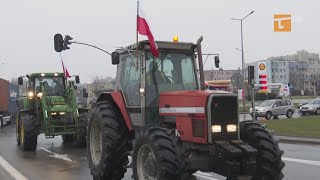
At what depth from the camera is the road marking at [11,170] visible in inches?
418

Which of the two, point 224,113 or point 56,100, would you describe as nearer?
point 224,113

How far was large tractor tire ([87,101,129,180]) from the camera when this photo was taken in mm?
9016

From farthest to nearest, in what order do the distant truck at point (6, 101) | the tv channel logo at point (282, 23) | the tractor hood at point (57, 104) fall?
the distant truck at point (6, 101) < the tv channel logo at point (282, 23) < the tractor hood at point (57, 104)

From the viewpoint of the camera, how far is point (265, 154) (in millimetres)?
7582

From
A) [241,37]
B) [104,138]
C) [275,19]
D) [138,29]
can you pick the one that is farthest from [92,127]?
[241,37]

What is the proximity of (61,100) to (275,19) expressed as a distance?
409 inches

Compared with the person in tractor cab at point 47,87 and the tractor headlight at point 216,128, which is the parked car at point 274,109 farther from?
the tractor headlight at point 216,128

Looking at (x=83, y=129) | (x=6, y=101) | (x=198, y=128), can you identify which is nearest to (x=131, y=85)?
(x=198, y=128)

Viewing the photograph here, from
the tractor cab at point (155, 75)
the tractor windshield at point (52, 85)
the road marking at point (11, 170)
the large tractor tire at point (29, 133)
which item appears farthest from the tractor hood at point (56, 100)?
the tractor cab at point (155, 75)

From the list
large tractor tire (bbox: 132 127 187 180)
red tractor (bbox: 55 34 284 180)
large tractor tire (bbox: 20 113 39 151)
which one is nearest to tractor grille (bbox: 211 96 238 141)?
red tractor (bbox: 55 34 284 180)

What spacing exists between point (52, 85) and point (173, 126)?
431 inches

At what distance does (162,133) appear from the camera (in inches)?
295

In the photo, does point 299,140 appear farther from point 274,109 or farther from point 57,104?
point 274,109

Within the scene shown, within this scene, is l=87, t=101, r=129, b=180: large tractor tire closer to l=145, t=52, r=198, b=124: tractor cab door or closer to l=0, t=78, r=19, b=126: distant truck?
l=145, t=52, r=198, b=124: tractor cab door
